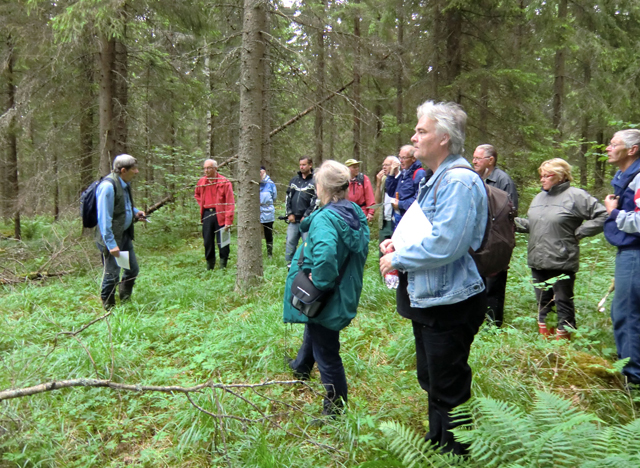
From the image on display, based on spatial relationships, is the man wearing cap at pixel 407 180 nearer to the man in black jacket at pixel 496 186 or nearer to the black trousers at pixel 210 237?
the man in black jacket at pixel 496 186

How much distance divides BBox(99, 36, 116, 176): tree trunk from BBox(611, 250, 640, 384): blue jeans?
8.95 m

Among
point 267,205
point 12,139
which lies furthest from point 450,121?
point 12,139

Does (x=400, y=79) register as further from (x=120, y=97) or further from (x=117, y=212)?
(x=117, y=212)

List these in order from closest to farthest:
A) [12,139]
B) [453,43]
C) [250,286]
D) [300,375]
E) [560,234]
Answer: [300,375] → [560,234] → [250,286] → [453,43] → [12,139]

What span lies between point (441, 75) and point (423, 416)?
9.13 meters

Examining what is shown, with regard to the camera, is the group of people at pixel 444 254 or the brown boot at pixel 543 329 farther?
the brown boot at pixel 543 329

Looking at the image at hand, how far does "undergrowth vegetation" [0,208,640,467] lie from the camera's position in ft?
7.04

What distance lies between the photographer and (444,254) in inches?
76.8

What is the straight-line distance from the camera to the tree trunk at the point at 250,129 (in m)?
5.60

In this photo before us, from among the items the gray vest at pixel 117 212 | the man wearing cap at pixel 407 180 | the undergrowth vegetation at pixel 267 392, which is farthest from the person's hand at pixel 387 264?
the gray vest at pixel 117 212

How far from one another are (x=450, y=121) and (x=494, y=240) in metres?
0.71

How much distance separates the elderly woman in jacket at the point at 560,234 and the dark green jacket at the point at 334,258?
2075 millimetres

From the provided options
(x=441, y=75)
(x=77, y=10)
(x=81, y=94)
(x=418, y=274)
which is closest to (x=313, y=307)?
(x=418, y=274)

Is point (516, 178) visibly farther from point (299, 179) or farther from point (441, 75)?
point (299, 179)
